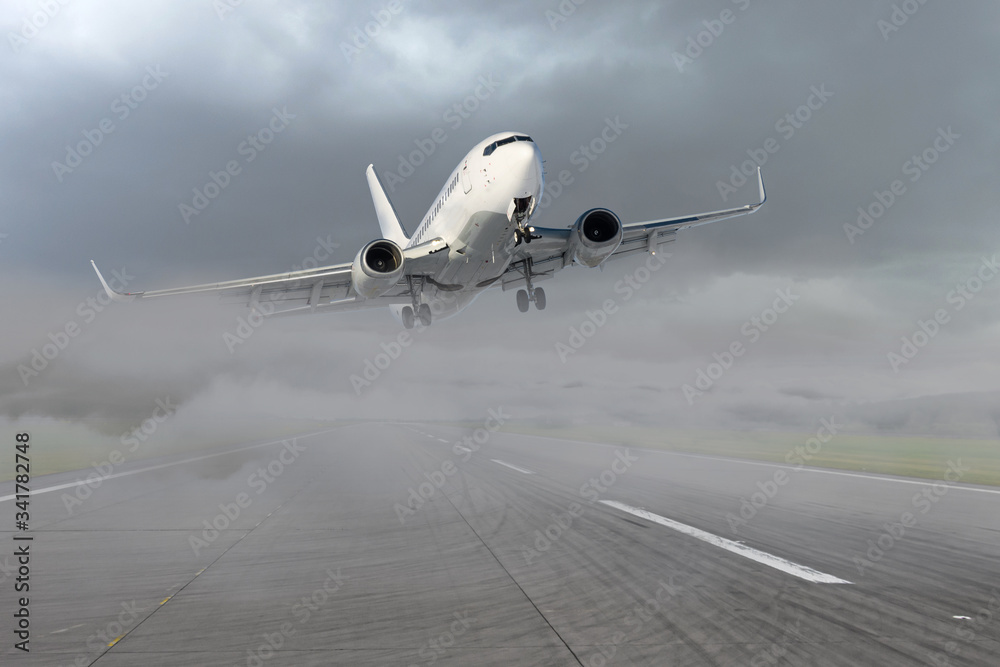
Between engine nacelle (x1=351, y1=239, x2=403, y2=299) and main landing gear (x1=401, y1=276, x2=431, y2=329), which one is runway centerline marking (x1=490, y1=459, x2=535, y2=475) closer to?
main landing gear (x1=401, y1=276, x2=431, y2=329)

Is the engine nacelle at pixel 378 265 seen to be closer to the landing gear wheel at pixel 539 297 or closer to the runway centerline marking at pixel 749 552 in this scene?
the landing gear wheel at pixel 539 297

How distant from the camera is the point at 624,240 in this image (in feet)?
74.2

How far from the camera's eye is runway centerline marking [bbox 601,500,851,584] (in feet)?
23.1

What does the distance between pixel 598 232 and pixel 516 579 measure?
45.2 feet

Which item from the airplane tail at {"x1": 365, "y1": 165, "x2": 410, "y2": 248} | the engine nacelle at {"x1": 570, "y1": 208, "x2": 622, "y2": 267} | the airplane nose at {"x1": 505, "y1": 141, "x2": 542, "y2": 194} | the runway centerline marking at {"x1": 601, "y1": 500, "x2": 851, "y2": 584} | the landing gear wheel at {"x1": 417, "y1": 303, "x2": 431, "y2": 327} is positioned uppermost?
the airplane tail at {"x1": 365, "y1": 165, "x2": 410, "y2": 248}

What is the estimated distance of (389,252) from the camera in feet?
61.0

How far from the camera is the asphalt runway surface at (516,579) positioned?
4.99 metres

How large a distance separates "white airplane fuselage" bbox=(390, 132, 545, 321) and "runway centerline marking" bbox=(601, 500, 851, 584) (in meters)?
9.74

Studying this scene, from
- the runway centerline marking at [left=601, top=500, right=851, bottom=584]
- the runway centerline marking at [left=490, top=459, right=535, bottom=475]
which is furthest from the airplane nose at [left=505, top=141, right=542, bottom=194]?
the runway centerline marking at [left=601, top=500, right=851, bottom=584]

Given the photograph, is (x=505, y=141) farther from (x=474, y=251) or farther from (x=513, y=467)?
(x=513, y=467)

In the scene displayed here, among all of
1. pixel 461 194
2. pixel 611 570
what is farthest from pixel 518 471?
pixel 611 570

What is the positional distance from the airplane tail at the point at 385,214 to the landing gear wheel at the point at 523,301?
1181 cm

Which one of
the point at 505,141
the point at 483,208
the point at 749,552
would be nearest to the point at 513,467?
the point at 483,208

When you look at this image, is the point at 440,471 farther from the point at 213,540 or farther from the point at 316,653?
the point at 316,653
